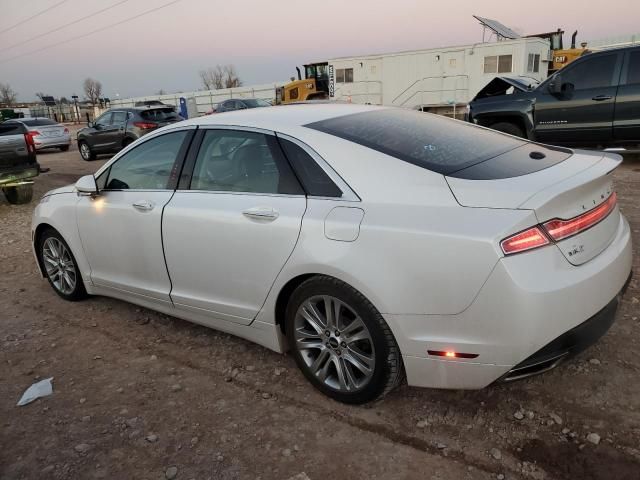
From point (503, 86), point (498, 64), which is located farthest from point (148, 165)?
point (498, 64)

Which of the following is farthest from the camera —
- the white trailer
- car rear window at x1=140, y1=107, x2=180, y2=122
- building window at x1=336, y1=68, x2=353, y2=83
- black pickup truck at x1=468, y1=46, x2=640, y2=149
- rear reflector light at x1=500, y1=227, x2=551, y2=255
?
building window at x1=336, y1=68, x2=353, y2=83

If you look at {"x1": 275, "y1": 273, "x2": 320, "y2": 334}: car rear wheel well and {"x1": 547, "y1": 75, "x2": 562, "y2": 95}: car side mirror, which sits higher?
{"x1": 547, "y1": 75, "x2": 562, "y2": 95}: car side mirror

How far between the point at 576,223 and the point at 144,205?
101 inches

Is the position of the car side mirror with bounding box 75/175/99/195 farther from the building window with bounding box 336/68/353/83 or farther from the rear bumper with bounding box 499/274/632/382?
the building window with bounding box 336/68/353/83

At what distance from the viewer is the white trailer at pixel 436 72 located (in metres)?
20.0

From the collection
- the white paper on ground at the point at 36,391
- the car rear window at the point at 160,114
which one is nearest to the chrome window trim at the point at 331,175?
the white paper on ground at the point at 36,391

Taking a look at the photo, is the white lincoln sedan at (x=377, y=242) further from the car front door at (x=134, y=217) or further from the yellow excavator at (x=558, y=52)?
the yellow excavator at (x=558, y=52)

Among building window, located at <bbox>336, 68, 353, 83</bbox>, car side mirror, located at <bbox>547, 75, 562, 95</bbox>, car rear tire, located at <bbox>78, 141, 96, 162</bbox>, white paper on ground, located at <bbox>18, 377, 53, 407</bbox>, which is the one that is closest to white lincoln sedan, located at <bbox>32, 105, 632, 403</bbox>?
white paper on ground, located at <bbox>18, 377, 53, 407</bbox>

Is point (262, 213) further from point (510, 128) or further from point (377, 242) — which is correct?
point (510, 128)

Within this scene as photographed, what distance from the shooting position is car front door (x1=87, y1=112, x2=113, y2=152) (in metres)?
14.5

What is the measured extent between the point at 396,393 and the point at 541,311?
103cm

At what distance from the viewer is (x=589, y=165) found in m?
2.62

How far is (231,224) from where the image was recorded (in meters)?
2.87

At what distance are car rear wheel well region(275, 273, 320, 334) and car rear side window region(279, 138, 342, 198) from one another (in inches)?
16.8
